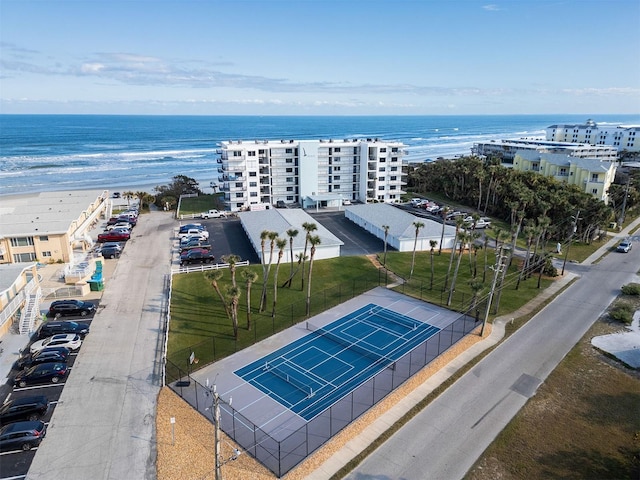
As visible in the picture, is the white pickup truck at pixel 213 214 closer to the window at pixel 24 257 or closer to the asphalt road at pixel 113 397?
the window at pixel 24 257

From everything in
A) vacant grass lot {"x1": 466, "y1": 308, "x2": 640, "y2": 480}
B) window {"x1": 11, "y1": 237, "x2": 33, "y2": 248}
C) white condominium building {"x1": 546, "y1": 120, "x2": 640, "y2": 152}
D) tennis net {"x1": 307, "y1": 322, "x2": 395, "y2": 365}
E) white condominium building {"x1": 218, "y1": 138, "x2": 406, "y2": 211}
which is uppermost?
white condominium building {"x1": 546, "y1": 120, "x2": 640, "y2": 152}

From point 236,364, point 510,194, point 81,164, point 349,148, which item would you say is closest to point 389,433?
point 236,364

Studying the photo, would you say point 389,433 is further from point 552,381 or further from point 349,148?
point 349,148

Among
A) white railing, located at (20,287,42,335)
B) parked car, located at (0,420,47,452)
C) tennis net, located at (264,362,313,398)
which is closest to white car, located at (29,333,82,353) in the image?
white railing, located at (20,287,42,335)

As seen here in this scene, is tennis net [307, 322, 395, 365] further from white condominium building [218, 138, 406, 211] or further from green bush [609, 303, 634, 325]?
white condominium building [218, 138, 406, 211]

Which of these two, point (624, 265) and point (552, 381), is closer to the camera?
point (552, 381)

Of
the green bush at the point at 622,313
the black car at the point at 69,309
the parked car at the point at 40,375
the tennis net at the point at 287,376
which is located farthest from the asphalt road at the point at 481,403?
the black car at the point at 69,309

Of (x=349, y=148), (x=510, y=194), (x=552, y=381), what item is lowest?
(x=552, y=381)

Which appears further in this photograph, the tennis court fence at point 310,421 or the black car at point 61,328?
the black car at point 61,328
